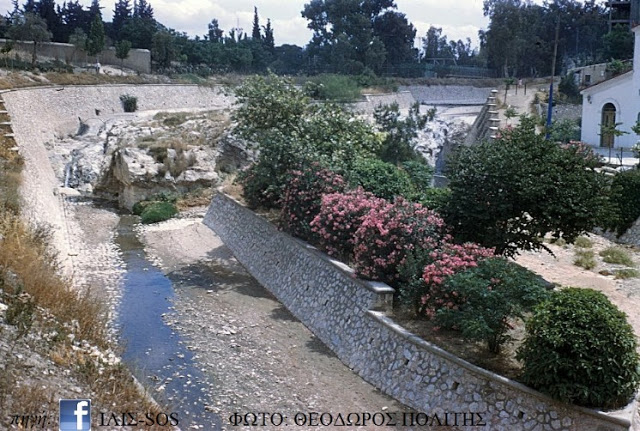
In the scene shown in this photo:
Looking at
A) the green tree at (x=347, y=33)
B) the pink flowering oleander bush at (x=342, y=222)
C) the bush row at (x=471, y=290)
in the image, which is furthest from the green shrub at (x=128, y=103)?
the pink flowering oleander bush at (x=342, y=222)

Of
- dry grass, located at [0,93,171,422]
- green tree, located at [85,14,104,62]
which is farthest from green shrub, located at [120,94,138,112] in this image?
dry grass, located at [0,93,171,422]

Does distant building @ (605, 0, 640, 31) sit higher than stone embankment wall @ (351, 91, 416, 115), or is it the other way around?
distant building @ (605, 0, 640, 31)

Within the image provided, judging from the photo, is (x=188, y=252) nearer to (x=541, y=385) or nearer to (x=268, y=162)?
(x=268, y=162)

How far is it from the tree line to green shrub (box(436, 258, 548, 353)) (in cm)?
5714

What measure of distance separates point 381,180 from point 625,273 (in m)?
7.48

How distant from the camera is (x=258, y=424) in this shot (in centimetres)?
1229

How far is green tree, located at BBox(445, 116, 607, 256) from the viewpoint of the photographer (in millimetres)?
16562

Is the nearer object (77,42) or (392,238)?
(392,238)

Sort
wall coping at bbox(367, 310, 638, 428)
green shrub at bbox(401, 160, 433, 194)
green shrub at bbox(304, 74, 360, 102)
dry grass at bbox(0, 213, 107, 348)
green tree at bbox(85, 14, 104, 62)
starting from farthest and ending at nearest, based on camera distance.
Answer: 1. green tree at bbox(85, 14, 104, 62)
2. green shrub at bbox(304, 74, 360, 102)
3. green shrub at bbox(401, 160, 433, 194)
4. dry grass at bbox(0, 213, 107, 348)
5. wall coping at bbox(367, 310, 638, 428)

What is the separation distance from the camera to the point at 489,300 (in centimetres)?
1249

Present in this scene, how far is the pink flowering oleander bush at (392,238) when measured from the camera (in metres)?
15.7

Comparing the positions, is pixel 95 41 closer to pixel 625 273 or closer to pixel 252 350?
pixel 252 350

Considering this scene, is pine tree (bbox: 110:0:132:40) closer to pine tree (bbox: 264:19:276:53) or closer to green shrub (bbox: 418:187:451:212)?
pine tree (bbox: 264:19:276:53)

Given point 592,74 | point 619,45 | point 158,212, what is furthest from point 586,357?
point 619,45
